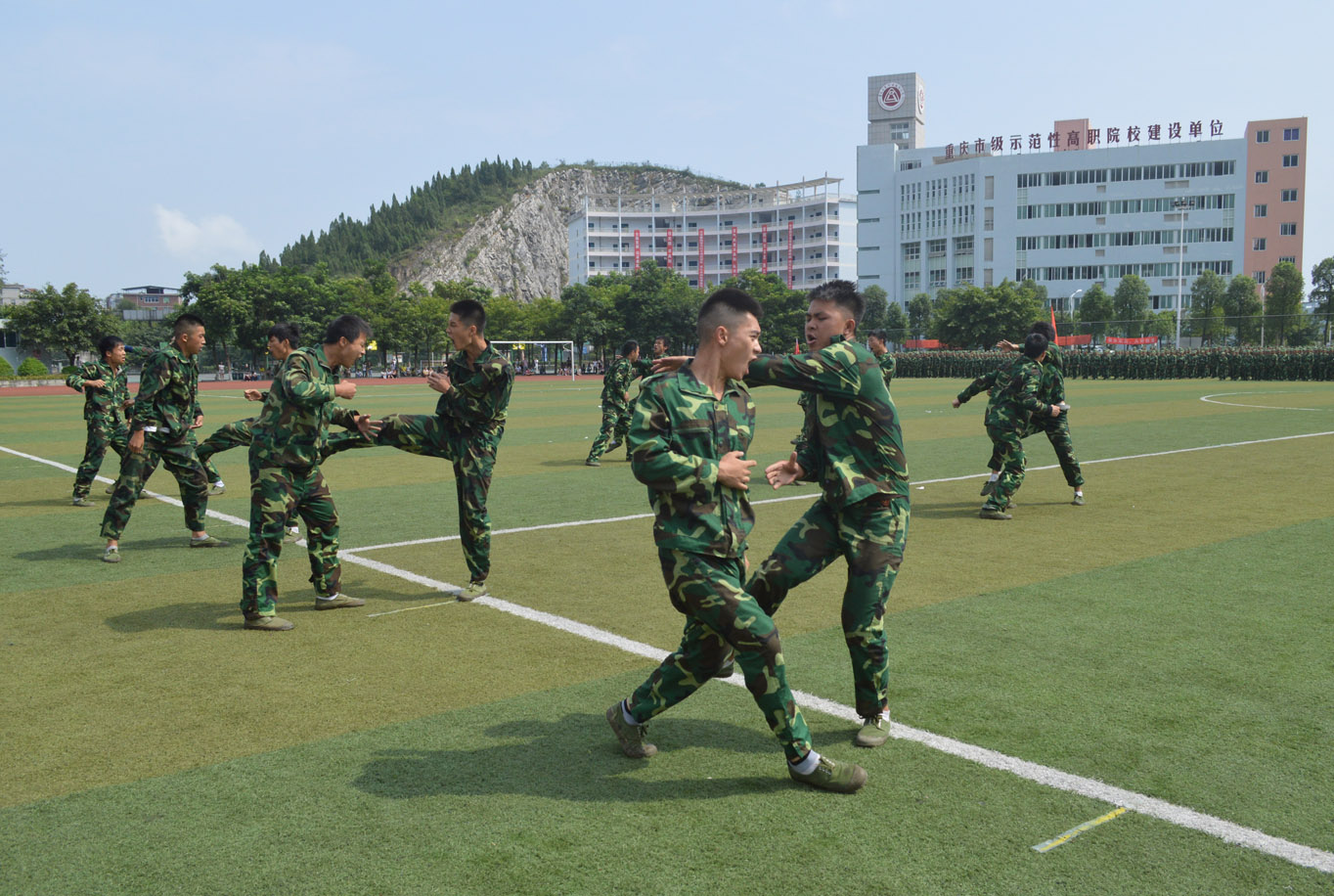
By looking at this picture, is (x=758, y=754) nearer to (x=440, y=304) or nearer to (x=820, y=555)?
(x=820, y=555)

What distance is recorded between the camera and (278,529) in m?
6.87

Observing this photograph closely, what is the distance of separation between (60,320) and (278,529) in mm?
77798

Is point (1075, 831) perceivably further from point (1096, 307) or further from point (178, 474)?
point (1096, 307)

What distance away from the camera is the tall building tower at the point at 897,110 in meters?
126

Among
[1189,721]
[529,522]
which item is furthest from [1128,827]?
[529,522]

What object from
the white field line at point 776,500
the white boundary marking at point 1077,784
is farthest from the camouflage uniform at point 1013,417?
the white boundary marking at point 1077,784

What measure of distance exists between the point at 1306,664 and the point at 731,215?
147 meters

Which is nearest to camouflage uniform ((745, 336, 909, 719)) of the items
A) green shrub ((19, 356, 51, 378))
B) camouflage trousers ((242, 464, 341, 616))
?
camouflage trousers ((242, 464, 341, 616))

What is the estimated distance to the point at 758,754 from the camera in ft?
14.9

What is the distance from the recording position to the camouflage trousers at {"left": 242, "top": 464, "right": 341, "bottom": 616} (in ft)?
22.2

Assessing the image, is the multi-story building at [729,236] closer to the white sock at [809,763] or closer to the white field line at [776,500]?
the white field line at [776,500]

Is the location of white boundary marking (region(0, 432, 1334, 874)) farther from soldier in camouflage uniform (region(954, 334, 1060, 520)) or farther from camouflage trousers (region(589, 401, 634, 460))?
camouflage trousers (region(589, 401, 634, 460))

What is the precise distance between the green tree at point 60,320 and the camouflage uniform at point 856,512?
7848 centimetres

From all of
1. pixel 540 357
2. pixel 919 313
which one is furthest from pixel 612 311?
pixel 919 313
